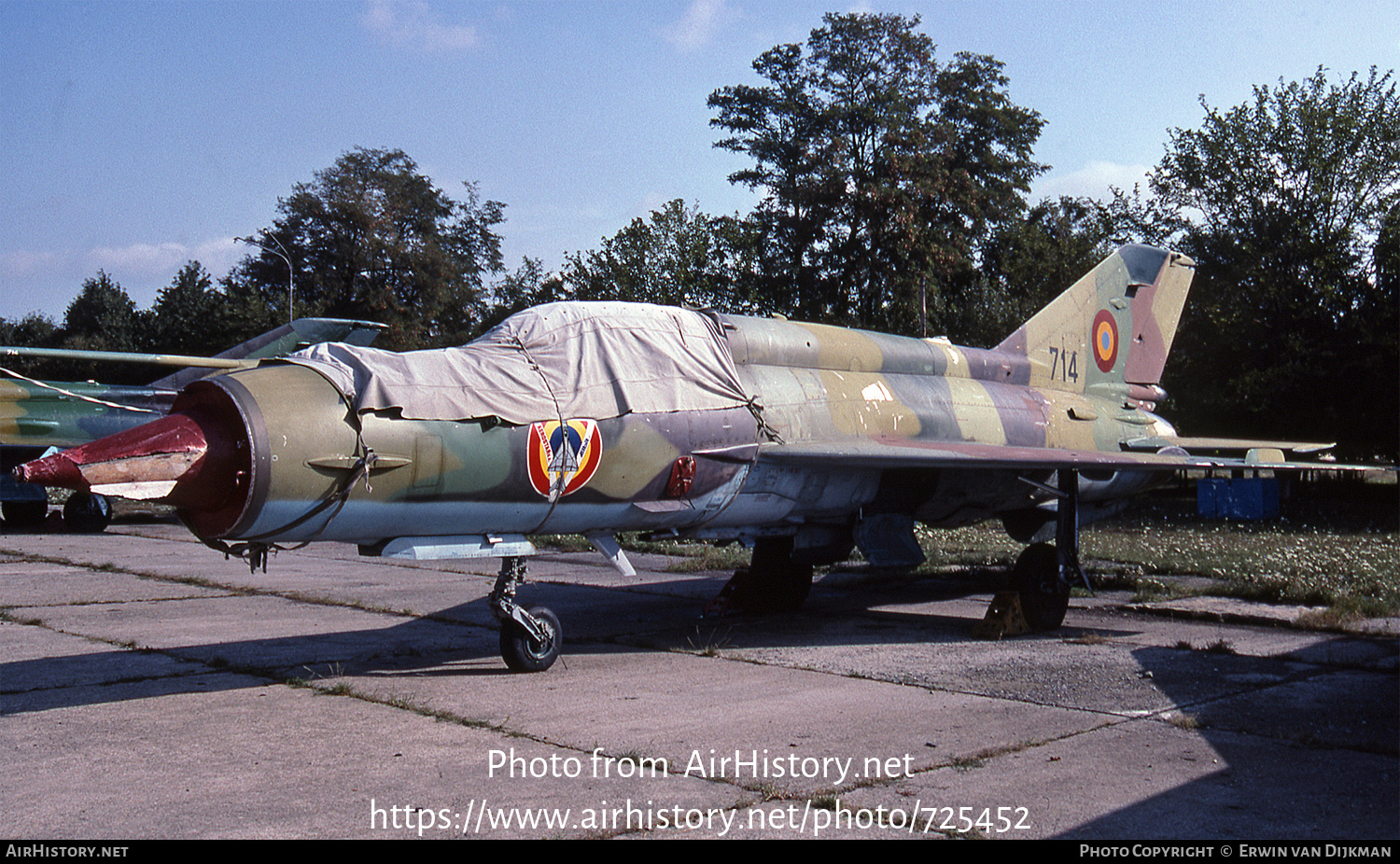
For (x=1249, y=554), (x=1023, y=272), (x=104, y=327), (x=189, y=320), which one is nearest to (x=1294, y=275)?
(x=1023, y=272)

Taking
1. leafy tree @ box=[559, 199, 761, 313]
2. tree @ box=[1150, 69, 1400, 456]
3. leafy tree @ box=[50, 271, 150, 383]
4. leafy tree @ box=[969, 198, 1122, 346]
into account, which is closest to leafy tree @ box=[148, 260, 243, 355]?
leafy tree @ box=[50, 271, 150, 383]

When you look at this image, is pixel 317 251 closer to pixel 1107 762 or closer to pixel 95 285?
pixel 95 285

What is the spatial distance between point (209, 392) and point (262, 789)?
2.42 metres

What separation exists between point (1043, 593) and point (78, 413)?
685 inches

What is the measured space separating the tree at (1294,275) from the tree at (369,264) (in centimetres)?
2687

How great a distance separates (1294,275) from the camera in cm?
2570

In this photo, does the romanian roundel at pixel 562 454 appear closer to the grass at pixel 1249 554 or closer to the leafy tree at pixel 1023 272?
the grass at pixel 1249 554

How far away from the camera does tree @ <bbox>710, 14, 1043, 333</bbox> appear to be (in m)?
33.3

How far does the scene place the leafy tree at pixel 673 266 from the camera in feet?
122

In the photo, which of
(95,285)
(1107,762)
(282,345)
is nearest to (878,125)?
(282,345)

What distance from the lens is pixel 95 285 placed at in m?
60.2

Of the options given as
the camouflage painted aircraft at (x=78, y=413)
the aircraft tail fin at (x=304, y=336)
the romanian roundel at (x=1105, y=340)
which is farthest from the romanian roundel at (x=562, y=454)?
the aircraft tail fin at (x=304, y=336)

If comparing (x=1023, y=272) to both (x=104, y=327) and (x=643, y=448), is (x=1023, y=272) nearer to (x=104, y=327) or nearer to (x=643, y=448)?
(x=643, y=448)

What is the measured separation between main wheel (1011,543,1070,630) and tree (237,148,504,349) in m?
34.5
